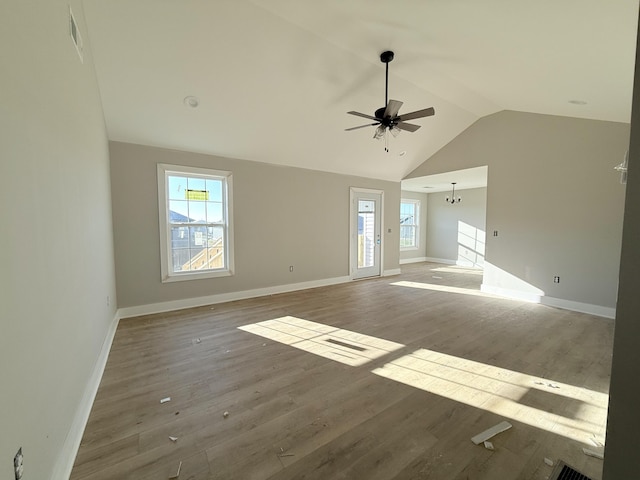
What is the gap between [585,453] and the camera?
162cm

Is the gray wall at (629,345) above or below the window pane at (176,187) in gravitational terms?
below

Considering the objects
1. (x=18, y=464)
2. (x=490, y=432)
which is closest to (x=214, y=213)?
(x=18, y=464)

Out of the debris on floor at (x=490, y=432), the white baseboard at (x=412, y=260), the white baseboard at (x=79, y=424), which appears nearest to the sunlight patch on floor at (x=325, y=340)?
the debris on floor at (x=490, y=432)

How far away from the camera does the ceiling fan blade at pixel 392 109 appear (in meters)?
3.26

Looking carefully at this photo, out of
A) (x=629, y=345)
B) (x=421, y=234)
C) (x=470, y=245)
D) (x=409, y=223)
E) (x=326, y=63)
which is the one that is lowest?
(x=470, y=245)

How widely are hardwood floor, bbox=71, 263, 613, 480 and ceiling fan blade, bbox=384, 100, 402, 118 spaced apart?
277 cm

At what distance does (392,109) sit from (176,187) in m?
3.49

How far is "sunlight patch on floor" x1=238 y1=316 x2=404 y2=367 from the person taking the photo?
283 cm

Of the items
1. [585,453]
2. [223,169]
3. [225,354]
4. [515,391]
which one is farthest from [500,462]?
[223,169]

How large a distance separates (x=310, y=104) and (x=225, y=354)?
11.8ft

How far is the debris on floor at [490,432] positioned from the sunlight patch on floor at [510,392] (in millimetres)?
125

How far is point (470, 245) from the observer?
29.1 ft

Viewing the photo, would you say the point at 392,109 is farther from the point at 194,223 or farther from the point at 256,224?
the point at 194,223

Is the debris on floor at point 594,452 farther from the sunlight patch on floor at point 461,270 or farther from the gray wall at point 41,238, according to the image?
the sunlight patch on floor at point 461,270
